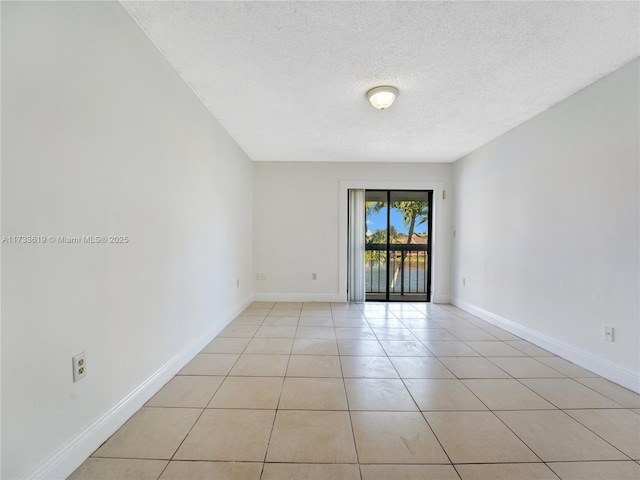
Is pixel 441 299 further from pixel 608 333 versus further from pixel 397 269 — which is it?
pixel 608 333

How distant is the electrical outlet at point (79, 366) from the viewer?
4.01 ft

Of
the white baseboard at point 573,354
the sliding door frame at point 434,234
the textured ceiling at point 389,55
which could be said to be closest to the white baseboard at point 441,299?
the sliding door frame at point 434,234

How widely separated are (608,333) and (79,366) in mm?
3355

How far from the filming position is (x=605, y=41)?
1.72 m

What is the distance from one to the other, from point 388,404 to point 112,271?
5.87 feet

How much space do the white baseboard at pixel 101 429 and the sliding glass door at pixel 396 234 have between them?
352 centimetres

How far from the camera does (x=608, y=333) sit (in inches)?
80.4

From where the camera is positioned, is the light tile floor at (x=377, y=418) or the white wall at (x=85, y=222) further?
the light tile floor at (x=377, y=418)

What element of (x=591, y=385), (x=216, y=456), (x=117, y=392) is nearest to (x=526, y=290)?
(x=591, y=385)

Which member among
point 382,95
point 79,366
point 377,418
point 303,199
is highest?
point 382,95

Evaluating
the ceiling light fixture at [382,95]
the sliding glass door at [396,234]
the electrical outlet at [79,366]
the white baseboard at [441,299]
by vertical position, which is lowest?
the white baseboard at [441,299]

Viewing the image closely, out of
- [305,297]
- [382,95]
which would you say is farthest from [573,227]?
[305,297]

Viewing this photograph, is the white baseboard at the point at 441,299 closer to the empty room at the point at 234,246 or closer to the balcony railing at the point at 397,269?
the balcony railing at the point at 397,269

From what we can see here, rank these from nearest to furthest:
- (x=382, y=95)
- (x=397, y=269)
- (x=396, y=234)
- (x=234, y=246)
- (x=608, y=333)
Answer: (x=608, y=333), (x=382, y=95), (x=234, y=246), (x=396, y=234), (x=397, y=269)
